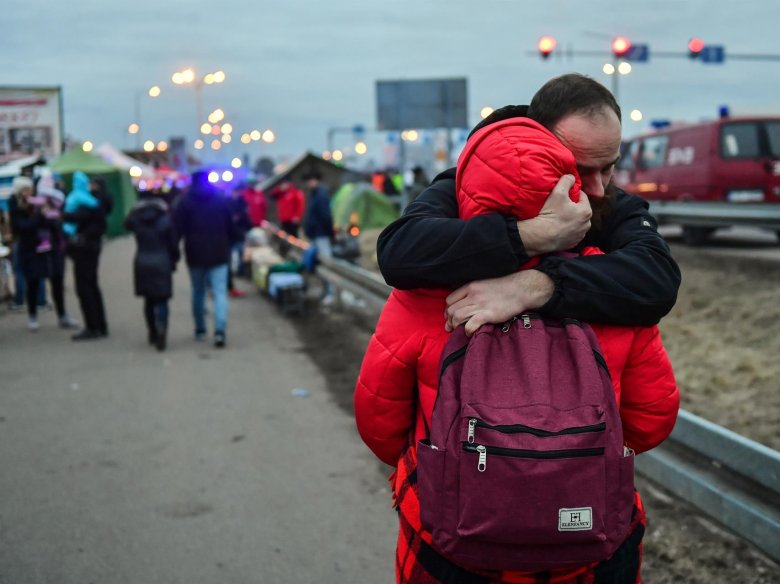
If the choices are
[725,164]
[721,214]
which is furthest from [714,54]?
[721,214]

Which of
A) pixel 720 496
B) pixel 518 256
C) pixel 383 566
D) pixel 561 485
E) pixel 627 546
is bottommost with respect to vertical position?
pixel 383 566

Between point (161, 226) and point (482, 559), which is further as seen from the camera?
point (161, 226)

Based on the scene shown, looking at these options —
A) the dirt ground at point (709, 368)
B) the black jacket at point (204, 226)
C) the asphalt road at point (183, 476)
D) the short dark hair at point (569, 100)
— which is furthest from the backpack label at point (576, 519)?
the black jacket at point (204, 226)

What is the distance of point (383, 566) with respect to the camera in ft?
13.7

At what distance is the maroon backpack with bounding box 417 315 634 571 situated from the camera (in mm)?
1679

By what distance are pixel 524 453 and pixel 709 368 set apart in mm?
6323

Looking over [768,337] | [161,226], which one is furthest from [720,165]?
[161,226]

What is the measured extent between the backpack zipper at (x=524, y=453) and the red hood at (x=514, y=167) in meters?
0.50

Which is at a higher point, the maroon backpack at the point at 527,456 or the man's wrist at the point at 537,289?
the man's wrist at the point at 537,289

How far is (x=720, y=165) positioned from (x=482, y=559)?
52.7 feet

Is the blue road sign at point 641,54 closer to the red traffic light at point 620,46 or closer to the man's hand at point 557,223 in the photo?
the red traffic light at point 620,46

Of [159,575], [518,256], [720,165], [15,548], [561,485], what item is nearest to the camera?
[561,485]

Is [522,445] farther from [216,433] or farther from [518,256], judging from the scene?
[216,433]

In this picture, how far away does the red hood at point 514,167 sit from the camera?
5.94ft
